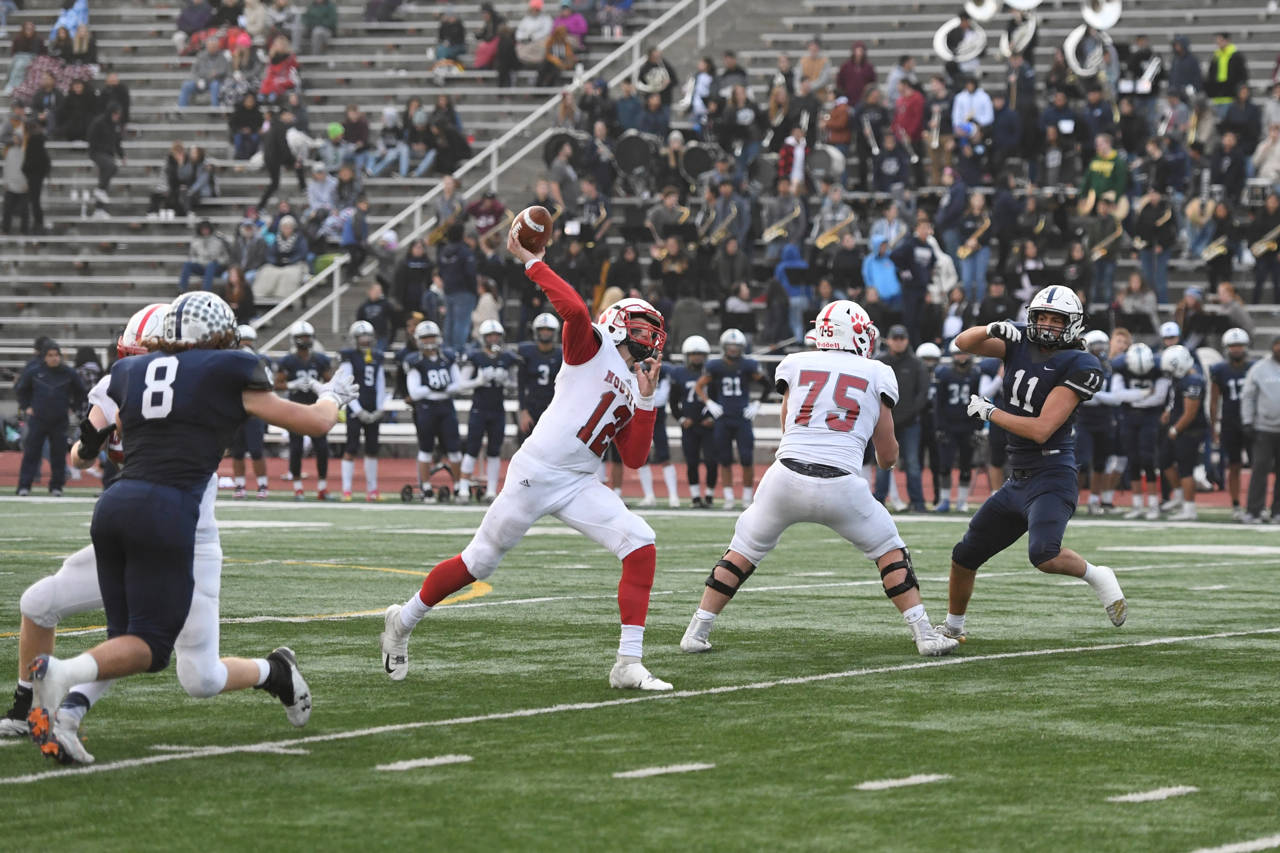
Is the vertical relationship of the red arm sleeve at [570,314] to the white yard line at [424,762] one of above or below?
above

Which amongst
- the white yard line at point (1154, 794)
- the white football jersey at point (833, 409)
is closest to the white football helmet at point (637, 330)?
the white football jersey at point (833, 409)

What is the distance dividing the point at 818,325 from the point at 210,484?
3783mm

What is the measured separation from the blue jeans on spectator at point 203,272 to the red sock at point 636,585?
22.1 meters

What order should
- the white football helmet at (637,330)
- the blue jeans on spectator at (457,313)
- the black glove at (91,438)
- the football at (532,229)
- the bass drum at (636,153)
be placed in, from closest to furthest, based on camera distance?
the black glove at (91,438), the football at (532,229), the white football helmet at (637,330), the blue jeans on spectator at (457,313), the bass drum at (636,153)

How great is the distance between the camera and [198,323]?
686 cm

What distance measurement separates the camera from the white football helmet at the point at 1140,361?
21766mm

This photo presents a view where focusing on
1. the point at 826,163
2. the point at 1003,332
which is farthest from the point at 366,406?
the point at 1003,332

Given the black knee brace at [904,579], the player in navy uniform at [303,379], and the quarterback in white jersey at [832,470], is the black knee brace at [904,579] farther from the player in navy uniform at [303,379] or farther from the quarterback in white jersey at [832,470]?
the player in navy uniform at [303,379]

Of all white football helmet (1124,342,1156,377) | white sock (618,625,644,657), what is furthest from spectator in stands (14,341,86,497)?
white sock (618,625,644,657)

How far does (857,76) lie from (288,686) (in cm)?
2397

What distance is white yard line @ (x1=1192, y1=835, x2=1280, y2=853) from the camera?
221 inches

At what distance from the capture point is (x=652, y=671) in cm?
911

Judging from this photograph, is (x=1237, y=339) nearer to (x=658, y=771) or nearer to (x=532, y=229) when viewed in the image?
(x=532, y=229)

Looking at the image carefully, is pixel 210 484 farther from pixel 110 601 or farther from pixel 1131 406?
pixel 1131 406
